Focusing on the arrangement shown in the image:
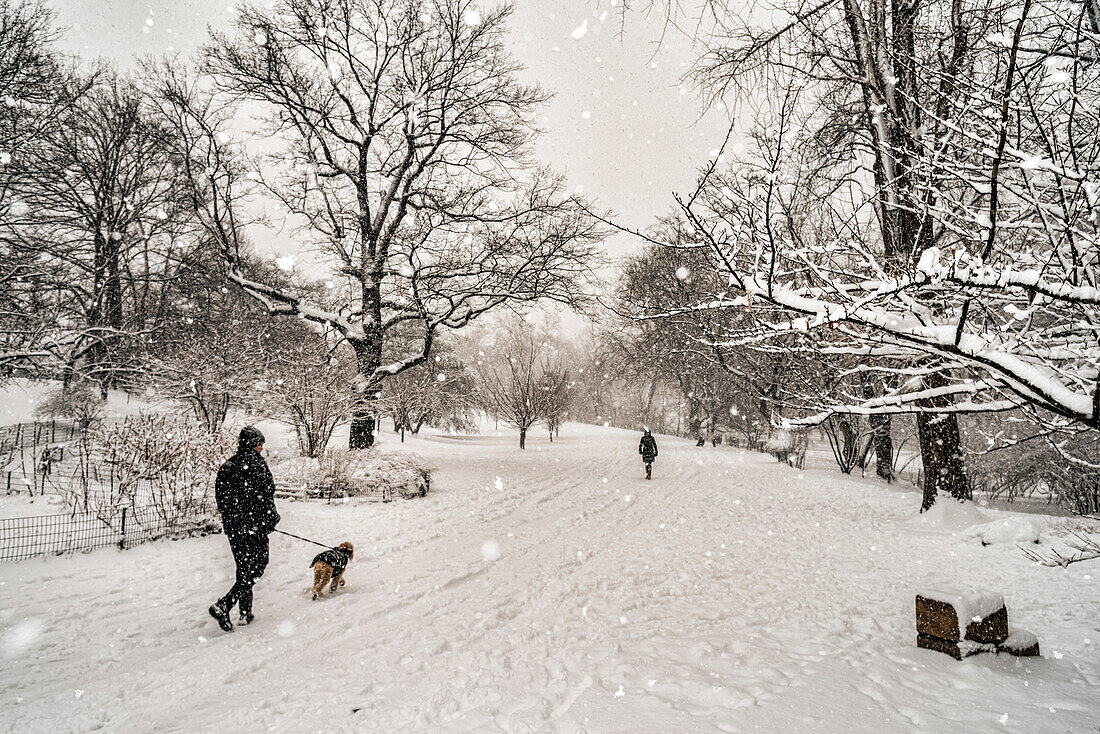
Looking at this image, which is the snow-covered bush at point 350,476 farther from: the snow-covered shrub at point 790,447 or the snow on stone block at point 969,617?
the snow-covered shrub at point 790,447

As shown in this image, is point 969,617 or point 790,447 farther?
point 790,447

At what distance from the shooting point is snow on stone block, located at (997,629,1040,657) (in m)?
3.93

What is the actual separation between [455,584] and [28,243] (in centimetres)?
1359

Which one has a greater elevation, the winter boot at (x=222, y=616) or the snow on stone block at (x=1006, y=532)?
the winter boot at (x=222, y=616)

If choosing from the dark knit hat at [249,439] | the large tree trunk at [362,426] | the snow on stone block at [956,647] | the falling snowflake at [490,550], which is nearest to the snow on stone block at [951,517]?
the snow on stone block at [956,647]

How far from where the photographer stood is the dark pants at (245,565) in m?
4.60

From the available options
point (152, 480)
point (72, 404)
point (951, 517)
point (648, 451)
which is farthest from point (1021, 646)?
point (72, 404)

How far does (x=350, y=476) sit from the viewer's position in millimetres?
10141

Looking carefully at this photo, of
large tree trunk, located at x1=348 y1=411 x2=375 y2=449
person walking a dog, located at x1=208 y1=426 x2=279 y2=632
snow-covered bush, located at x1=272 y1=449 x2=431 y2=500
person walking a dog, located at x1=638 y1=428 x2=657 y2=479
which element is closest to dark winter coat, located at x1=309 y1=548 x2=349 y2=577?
person walking a dog, located at x1=208 y1=426 x2=279 y2=632

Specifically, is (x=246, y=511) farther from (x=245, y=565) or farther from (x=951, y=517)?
(x=951, y=517)

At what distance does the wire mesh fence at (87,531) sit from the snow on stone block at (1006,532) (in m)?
12.3

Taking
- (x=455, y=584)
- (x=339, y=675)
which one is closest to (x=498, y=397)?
(x=455, y=584)

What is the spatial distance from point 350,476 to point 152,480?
144 inches

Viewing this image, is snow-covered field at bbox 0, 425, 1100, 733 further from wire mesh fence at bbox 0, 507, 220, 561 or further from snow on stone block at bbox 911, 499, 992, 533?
wire mesh fence at bbox 0, 507, 220, 561
